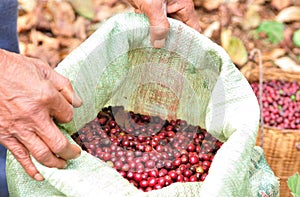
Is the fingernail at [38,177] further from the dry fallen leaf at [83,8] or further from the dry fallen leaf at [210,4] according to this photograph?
the dry fallen leaf at [210,4]

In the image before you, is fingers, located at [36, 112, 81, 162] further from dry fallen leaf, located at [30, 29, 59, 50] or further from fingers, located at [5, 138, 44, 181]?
dry fallen leaf, located at [30, 29, 59, 50]

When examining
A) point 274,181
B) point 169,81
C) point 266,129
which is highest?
point 169,81

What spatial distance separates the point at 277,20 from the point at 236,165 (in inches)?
98.1

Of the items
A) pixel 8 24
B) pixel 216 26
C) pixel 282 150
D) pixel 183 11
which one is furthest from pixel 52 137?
pixel 216 26

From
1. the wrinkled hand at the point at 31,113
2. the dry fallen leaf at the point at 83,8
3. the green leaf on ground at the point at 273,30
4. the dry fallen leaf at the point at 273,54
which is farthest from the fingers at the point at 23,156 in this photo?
the green leaf on ground at the point at 273,30

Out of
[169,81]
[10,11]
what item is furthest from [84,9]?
[169,81]

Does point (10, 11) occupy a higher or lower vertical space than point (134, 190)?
higher

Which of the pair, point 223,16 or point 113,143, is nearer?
point 113,143

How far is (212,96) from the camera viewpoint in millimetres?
1626

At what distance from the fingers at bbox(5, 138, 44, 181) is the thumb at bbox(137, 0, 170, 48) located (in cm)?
55

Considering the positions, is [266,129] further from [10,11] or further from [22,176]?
[22,176]

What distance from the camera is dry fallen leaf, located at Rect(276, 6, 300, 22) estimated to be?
360cm

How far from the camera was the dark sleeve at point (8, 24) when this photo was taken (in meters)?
→ 2.13

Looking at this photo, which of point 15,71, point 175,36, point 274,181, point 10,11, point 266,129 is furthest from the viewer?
point 266,129
